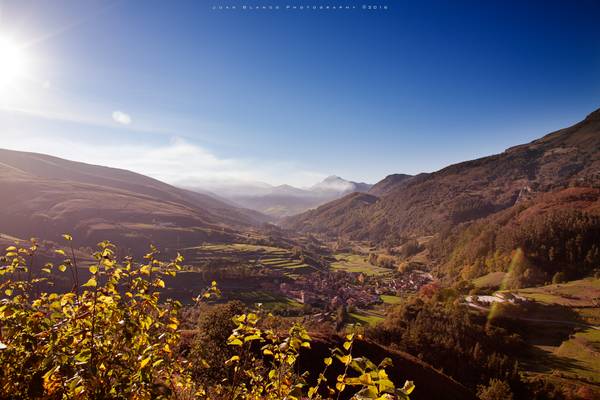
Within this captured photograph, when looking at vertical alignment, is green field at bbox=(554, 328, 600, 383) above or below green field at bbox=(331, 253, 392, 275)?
above

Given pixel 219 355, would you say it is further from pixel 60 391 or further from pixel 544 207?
pixel 544 207

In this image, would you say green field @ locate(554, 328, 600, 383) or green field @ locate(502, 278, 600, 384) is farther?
green field @ locate(502, 278, 600, 384)

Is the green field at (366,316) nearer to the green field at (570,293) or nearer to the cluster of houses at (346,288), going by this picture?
the cluster of houses at (346,288)

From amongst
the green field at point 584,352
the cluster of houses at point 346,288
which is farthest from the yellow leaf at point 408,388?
the cluster of houses at point 346,288

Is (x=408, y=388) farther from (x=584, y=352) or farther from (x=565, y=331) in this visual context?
(x=565, y=331)

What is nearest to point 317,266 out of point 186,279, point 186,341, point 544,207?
point 186,279

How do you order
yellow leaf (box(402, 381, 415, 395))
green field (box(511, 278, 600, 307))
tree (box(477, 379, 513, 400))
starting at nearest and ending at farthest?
yellow leaf (box(402, 381, 415, 395)) < tree (box(477, 379, 513, 400)) < green field (box(511, 278, 600, 307))

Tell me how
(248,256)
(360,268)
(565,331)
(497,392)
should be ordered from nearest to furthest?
(497,392) → (565,331) → (248,256) → (360,268)

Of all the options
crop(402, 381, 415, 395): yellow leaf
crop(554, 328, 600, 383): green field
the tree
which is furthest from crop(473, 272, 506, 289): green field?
crop(402, 381, 415, 395): yellow leaf

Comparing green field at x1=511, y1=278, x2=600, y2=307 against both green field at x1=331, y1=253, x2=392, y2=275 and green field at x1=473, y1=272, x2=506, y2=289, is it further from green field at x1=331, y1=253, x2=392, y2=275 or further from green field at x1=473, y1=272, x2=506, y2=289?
green field at x1=331, y1=253, x2=392, y2=275

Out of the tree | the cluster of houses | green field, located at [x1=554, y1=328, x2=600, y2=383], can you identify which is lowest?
the cluster of houses

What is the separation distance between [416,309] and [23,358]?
235 ft

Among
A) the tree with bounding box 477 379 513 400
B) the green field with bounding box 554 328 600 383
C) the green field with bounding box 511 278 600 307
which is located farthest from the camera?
the green field with bounding box 511 278 600 307

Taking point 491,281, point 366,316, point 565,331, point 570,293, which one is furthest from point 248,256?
point 570,293
